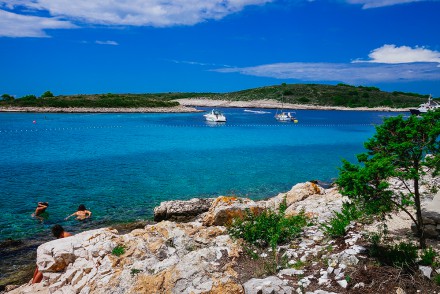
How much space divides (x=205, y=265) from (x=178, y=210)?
936cm

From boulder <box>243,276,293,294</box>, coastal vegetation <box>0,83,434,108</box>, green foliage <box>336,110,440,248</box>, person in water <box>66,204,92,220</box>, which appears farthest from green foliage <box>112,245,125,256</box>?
coastal vegetation <box>0,83,434,108</box>

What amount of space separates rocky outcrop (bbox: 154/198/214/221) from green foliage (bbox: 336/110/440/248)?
35.1ft

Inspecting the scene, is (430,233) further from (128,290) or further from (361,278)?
(128,290)

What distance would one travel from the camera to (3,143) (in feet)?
152

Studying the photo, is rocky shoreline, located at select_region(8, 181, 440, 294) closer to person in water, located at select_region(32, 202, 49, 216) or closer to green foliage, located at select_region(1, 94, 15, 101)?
person in water, located at select_region(32, 202, 49, 216)

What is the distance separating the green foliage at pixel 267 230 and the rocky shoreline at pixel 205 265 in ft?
0.91

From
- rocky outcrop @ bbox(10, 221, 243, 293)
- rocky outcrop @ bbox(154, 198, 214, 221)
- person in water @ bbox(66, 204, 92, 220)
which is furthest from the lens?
person in water @ bbox(66, 204, 92, 220)

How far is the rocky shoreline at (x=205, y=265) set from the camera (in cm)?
769

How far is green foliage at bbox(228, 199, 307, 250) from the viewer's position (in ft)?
33.6

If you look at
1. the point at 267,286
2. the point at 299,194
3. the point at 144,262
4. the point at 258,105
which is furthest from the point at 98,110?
the point at 267,286

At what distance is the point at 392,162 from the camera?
8414 mm

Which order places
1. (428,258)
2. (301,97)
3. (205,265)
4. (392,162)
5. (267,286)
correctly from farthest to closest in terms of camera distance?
(301,97)
(205,265)
(392,162)
(428,258)
(267,286)

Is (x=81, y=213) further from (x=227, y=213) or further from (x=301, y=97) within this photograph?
(x=301, y=97)

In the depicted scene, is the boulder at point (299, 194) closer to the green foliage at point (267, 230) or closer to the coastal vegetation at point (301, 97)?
the green foliage at point (267, 230)
